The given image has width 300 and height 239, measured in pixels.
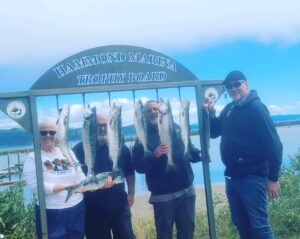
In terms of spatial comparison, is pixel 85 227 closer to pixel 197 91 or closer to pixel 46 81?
pixel 46 81

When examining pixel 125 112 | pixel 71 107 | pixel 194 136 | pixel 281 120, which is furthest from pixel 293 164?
pixel 71 107

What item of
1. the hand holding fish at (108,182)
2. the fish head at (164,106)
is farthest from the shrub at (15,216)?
the fish head at (164,106)

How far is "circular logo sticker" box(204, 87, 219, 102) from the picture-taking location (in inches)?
176

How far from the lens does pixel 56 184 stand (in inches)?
150

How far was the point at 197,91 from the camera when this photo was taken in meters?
4.43

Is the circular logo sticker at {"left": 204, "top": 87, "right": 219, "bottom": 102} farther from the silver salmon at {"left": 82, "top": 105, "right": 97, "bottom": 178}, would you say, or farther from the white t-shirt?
the white t-shirt

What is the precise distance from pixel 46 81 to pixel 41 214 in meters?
1.05

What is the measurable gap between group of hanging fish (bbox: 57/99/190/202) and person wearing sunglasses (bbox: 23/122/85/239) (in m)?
0.06

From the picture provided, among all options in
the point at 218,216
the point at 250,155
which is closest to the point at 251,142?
the point at 250,155

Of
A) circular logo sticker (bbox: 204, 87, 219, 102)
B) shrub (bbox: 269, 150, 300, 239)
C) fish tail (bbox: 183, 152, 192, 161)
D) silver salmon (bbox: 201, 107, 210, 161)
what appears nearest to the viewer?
fish tail (bbox: 183, 152, 192, 161)

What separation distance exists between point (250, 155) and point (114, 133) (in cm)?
116

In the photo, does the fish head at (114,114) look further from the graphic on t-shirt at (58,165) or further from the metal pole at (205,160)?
the metal pole at (205,160)

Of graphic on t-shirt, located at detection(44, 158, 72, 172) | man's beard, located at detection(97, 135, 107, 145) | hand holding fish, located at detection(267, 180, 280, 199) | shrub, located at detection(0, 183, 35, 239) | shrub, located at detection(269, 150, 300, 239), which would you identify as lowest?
shrub, located at detection(269, 150, 300, 239)

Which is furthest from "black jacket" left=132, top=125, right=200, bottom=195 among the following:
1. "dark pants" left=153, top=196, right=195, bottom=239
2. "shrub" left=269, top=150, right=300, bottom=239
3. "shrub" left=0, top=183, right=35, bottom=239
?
"shrub" left=269, top=150, right=300, bottom=239
